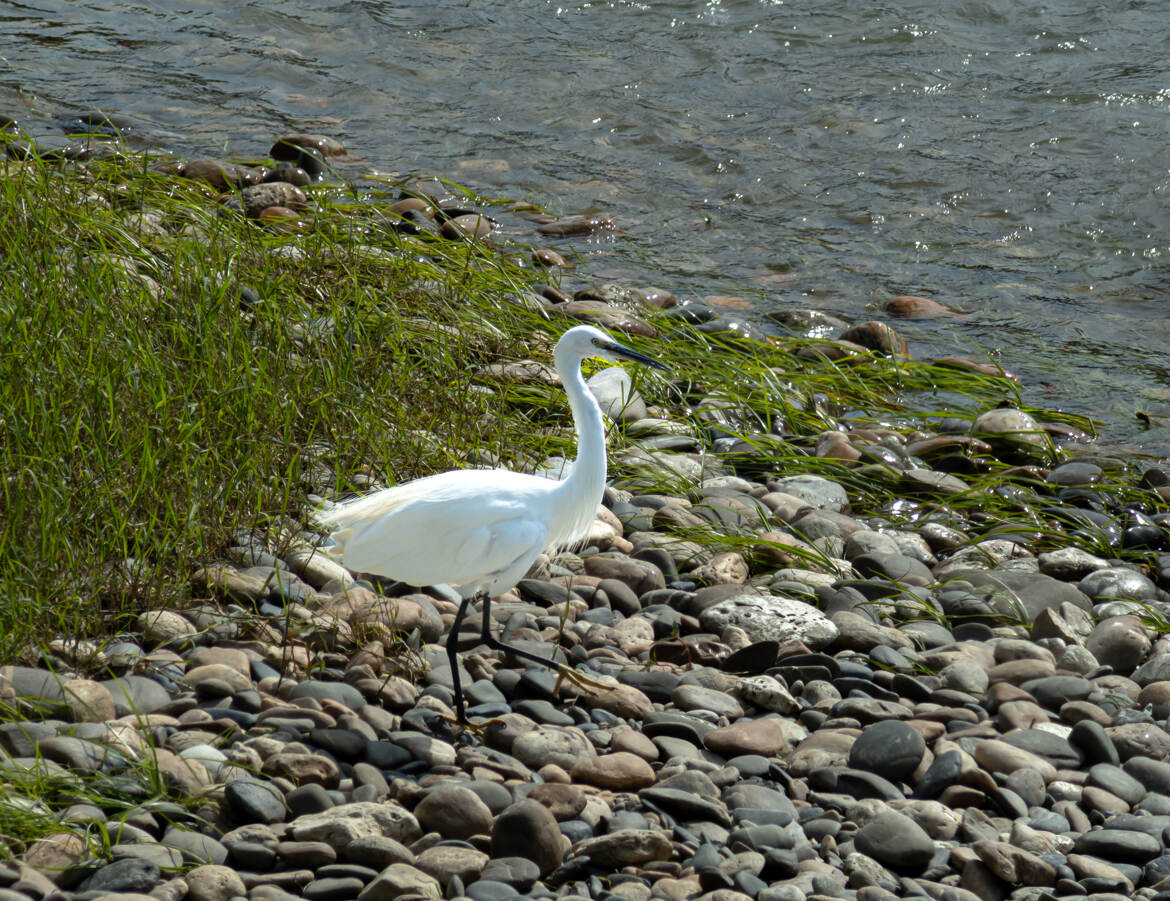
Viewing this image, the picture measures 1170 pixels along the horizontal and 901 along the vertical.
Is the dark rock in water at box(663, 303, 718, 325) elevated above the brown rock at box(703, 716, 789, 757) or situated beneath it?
elevated above

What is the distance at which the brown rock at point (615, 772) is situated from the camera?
301cm

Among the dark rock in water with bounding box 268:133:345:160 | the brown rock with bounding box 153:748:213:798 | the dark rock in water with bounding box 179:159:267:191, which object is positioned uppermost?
the dark rock in water with bounding box 268:133:345:160

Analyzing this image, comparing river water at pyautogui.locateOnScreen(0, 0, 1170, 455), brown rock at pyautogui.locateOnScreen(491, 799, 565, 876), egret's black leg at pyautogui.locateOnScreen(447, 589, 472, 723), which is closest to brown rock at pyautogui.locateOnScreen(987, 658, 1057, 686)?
egret's black leg at pyautogui.locateOnScreen(447, 589, 472, 723)

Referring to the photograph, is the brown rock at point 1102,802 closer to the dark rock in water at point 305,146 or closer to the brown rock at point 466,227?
the brown rock at point 466,227

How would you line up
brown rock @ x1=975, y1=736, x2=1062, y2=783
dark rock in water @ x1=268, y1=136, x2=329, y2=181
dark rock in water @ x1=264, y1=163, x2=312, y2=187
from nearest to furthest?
brown rock @ x1=975, y1=736, x2=1062, y2=783
dark rock in water @ x1=264, y1=163, x2=312, y2=187
dark rock in water @ x1=268, y1=136, x2=329, y2=181

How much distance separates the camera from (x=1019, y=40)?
11180mm

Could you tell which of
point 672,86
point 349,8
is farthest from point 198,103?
point 672,86

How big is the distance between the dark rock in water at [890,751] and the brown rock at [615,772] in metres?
0.55

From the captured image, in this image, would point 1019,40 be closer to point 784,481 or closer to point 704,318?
point 704,318

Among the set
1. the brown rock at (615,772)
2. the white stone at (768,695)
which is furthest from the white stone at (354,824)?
the white stone at (768,695)

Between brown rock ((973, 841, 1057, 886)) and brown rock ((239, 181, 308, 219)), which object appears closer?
brown rock ((973, 841, 1057, 886))

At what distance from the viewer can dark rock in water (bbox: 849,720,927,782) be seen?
3.17 metres

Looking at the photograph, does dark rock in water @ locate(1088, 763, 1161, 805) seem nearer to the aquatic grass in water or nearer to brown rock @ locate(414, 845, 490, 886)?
brown rock @ locate(414, 845, 490, 886)

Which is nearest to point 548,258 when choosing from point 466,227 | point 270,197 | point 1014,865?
point 466,227
